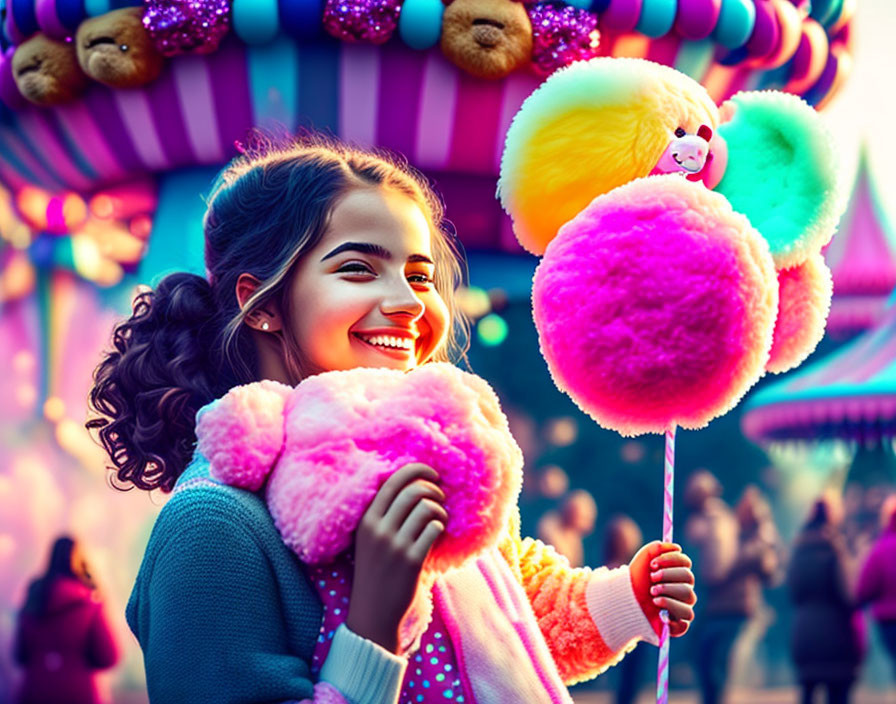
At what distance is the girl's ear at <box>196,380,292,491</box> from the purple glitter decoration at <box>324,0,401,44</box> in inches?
88.2

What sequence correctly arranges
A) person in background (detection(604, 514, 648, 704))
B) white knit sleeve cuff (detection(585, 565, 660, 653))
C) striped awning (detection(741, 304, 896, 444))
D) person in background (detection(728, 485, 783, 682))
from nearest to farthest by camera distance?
1. white knit sleeve cuff (detection(585, 565, 660, 653))
2. person in background (detection(728, 485, 783, 682))
3. person in background (detection(604, 514, 648, 704))
4. striped awning (detection(741, 304, 896, 444))

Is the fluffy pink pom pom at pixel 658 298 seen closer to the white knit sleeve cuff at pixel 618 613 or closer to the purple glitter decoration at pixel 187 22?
the white knit sleeve cuff at pixel 618 613

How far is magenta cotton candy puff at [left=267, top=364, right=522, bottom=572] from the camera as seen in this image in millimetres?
1031

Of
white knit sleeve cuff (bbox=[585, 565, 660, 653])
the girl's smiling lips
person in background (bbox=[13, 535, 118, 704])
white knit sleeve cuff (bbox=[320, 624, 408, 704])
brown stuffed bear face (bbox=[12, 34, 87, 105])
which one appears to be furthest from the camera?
person in background (bbox=[13, 535, 118, 704])

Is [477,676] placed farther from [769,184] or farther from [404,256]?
[769,184]

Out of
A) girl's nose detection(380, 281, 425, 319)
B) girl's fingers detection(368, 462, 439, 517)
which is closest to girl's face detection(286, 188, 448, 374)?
girl's nose detection(380, 281, 425, 319)

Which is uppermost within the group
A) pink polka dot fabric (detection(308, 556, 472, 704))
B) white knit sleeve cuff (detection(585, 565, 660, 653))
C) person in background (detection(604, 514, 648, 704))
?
pink polka dot fabric (detection(308, 556, 472, 704))

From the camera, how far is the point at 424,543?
1016mm

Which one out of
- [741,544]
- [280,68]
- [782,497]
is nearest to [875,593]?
[741,544]

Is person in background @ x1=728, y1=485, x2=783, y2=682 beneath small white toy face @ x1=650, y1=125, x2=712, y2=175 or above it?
beneath

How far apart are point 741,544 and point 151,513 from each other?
2.79 metres

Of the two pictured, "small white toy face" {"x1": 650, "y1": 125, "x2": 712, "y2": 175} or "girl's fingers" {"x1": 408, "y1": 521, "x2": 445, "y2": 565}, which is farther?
"small white toy face" {"x1": 650, "y1": 125, "x2": 712, "y2": 175}

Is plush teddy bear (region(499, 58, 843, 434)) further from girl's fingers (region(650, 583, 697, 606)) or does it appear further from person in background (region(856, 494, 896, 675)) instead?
person in background (region(856, 494, 896, 675))

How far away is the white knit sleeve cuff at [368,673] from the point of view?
1.01 meters
